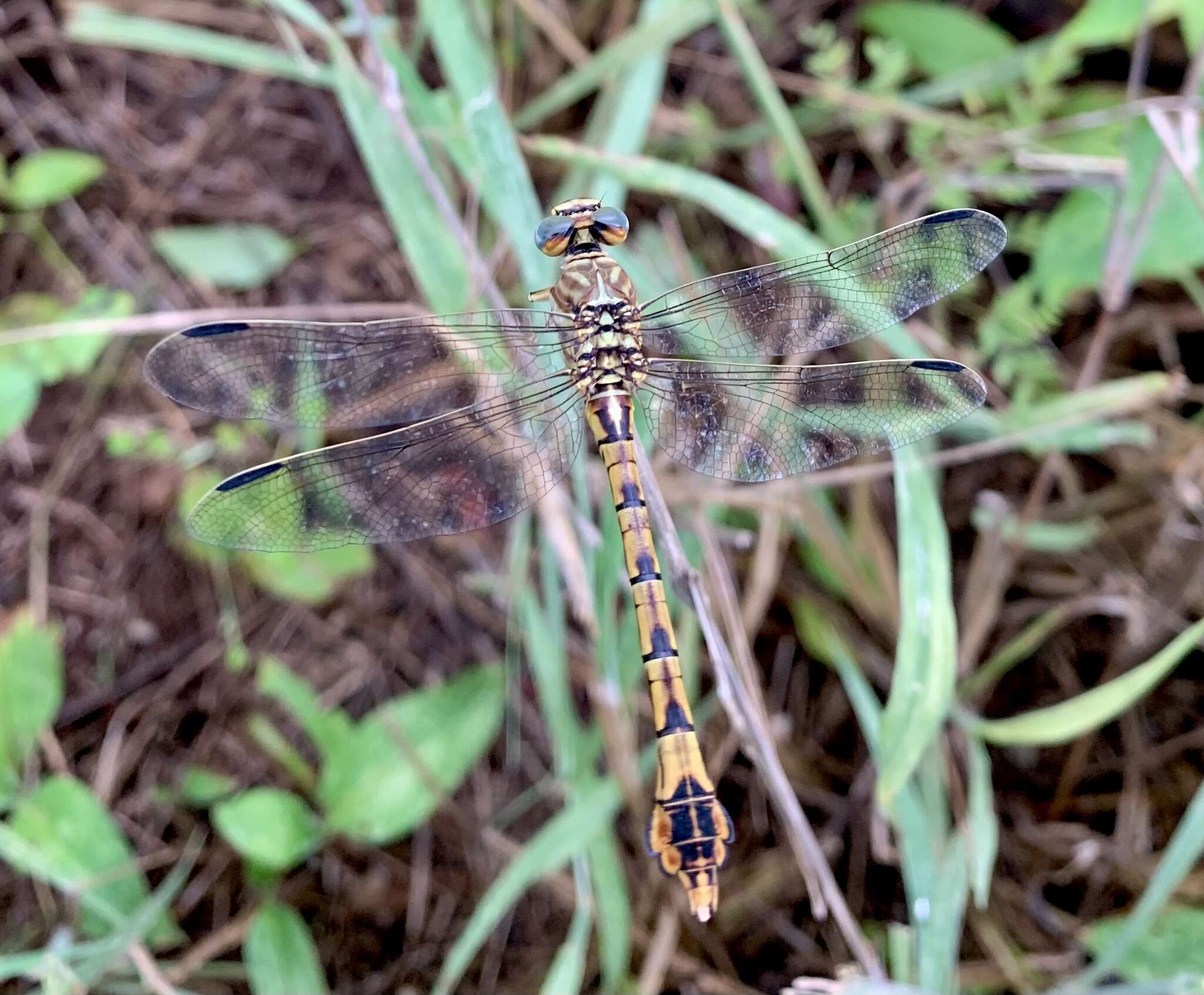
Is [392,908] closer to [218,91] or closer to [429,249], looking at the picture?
[429,249]

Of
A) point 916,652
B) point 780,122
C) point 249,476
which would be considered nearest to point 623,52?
point 780,122

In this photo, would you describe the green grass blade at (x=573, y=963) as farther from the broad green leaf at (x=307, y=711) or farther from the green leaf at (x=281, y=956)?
the broad green leaf at (x=307, y=711)

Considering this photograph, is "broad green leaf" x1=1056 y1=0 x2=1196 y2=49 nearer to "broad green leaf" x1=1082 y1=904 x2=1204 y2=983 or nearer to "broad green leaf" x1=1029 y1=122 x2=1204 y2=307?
"broad green leaf" x1=1029 y1=122 x2=1204 y2=307

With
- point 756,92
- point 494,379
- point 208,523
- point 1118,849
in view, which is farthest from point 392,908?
point 756,92

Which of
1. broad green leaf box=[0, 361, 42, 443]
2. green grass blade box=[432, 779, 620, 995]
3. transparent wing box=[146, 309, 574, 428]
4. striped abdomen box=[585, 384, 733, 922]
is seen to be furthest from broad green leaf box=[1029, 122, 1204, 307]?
broad green leaf box=[0, 361, 42, 443]

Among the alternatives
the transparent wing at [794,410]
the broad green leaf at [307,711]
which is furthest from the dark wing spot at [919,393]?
the broad green leaf at [307,711]
